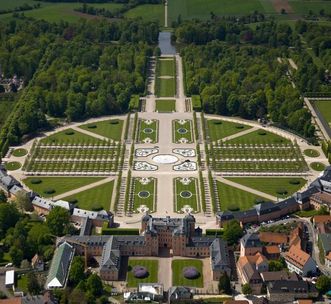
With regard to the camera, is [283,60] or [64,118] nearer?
[64,118]

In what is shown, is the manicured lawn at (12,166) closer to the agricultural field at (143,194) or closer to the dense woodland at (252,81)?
the agricultural field at (143,194)

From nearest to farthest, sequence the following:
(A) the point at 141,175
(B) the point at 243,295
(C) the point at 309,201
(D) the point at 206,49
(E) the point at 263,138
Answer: (B) the point at 243,295 < (C) the point at 309,201 < (A) the point at 141,175 < (E) the point at 263,138 < (D) the point at 206,49

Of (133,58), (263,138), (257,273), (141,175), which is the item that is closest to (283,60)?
(133,58)

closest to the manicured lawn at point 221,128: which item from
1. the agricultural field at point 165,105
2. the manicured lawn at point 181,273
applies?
the agricultural field at point 165,105

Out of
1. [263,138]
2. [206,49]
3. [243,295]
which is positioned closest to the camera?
[243,295]

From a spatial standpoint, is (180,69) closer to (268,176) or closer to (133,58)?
(133,58)

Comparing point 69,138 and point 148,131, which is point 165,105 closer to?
point 148,131
